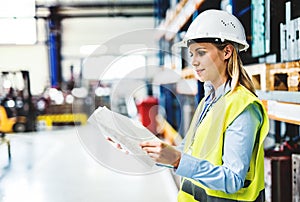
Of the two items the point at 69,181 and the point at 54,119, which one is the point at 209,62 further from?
the point at 54,119

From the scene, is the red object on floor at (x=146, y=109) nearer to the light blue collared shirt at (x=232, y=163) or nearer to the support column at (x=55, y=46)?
the support column at (x=55, y=46)

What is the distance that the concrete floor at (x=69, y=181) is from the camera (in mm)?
3406

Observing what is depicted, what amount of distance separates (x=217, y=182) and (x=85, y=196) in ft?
8.18

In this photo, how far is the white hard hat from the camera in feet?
4.07

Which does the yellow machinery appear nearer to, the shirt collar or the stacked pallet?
the stacked pallet

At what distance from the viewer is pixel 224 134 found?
1.18m

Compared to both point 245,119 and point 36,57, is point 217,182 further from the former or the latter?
point 36,57

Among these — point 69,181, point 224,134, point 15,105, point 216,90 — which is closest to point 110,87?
point 216,90

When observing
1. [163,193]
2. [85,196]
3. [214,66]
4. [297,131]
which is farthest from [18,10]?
[214,66]

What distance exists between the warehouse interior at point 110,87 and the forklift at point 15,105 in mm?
17

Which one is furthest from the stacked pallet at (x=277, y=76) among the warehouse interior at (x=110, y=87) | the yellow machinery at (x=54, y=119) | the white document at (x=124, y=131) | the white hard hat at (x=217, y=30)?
the yellow machinery at (x=54, y=119)

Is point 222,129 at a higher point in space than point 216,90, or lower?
lower

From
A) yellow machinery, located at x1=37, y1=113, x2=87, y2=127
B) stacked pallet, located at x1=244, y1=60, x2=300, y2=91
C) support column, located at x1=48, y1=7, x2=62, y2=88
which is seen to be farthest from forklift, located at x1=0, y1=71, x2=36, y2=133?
stacked pallet, located at x1=244, y1=60, x2=300, y2=91

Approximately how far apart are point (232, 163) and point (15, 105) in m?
5.89
